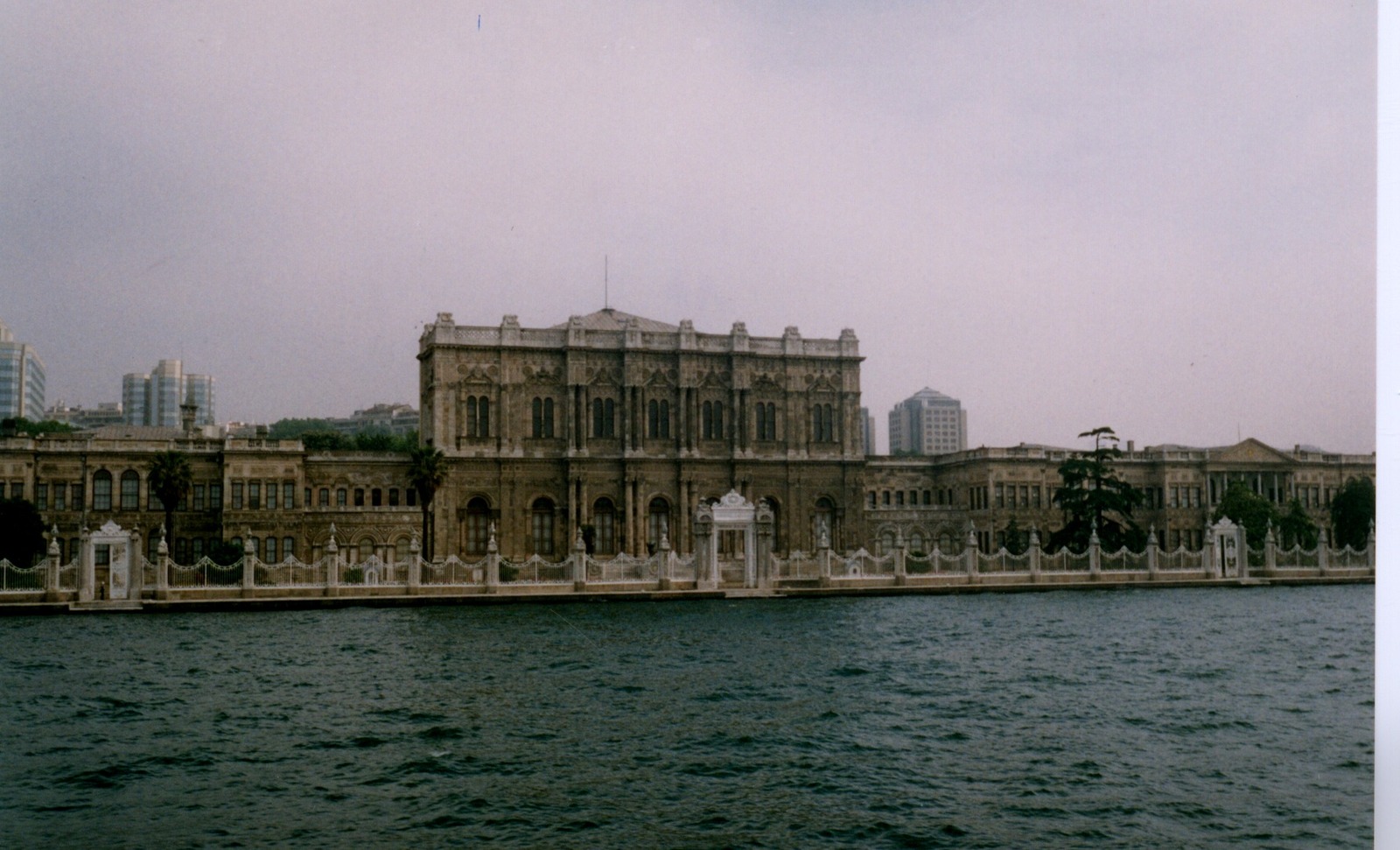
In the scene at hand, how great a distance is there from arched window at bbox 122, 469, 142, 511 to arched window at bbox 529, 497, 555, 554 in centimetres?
1505

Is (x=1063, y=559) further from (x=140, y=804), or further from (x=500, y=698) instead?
(x=140, y=804)

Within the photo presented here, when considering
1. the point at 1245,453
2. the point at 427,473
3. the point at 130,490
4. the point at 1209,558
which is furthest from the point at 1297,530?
the point at 130,490

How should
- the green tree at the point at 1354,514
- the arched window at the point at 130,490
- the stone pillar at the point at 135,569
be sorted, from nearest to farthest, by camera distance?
the stone pillar at the point at 135,569
the arched window at the point at 130,490
the green tree at the point at 1354,514

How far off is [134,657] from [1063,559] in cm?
3122

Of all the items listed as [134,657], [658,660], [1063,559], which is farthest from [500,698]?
[1063,559]

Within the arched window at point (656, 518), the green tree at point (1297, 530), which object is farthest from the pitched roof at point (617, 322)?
the green tree at point (1297, 530)

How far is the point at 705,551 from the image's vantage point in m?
39.8

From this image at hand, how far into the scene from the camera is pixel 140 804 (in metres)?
13.5

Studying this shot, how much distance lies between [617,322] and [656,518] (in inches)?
346

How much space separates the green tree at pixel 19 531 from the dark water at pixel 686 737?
15838mm

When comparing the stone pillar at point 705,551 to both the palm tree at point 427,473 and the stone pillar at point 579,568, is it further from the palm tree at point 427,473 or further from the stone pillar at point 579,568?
the palm tree at point 427,473

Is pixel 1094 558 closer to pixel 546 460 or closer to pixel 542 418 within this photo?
pixel 546 460

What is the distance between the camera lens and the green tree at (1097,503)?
51.8 metres

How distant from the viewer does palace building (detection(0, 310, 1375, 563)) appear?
50.2 metres
